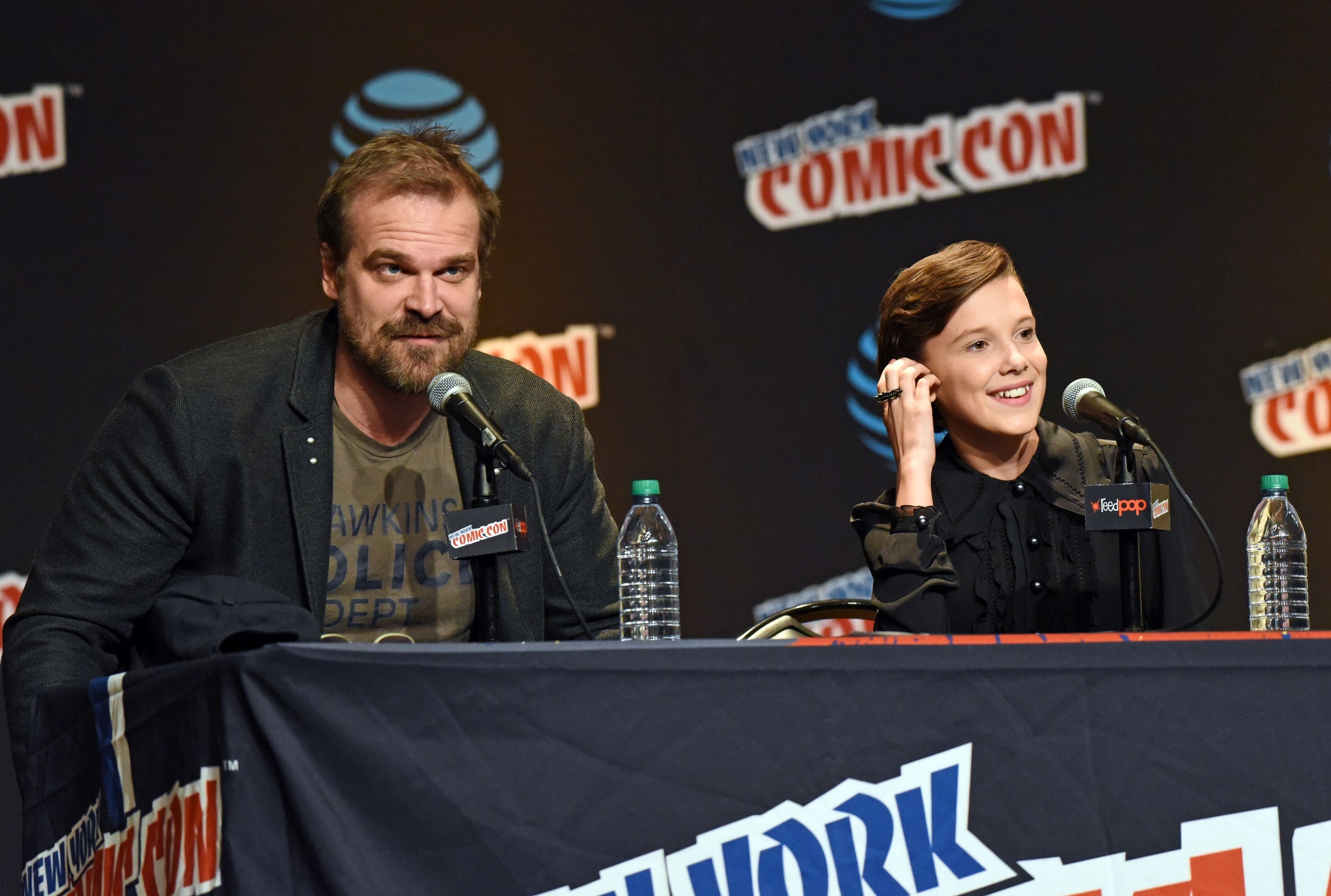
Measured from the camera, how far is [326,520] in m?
2.17

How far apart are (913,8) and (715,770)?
3116mm

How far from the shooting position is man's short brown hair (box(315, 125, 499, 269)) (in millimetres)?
2248

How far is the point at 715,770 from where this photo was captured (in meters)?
1.30

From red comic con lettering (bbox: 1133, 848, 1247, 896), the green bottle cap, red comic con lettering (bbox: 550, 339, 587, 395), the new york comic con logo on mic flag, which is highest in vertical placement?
red comic con lettering (bbox: 550, 339, 587, 395)

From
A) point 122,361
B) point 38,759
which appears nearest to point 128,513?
point 38,759

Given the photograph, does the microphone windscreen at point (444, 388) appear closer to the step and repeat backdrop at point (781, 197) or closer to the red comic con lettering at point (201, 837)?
the red comic con lettering at point (201, 837)

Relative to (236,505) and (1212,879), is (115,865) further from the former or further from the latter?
(1212,879)

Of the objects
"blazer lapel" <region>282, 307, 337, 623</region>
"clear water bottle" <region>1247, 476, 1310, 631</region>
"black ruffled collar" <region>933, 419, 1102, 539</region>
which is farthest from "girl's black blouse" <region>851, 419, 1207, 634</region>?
"blazer lapel" <region>282, 307, 337, 623</region>

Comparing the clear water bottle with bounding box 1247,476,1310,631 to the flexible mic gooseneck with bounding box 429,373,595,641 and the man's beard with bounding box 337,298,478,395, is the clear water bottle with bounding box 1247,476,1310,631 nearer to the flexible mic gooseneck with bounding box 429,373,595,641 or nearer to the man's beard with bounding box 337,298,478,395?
the flexible mic gooseneck with bounding box 429,373,595,641

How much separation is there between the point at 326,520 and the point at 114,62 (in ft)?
7.03

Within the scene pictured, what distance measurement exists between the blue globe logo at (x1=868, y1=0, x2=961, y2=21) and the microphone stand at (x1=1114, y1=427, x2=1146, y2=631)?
2448 millimetres

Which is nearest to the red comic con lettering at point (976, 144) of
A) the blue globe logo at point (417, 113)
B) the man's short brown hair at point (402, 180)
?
the blue globe logo at point (417, 113)

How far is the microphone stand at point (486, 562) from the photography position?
5.61 ft

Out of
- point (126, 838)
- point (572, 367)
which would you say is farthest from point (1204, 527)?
point (572, 367)
